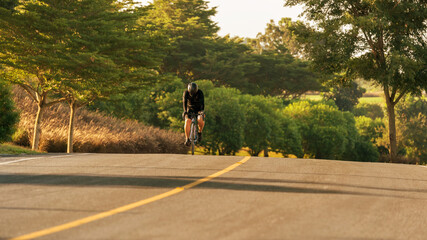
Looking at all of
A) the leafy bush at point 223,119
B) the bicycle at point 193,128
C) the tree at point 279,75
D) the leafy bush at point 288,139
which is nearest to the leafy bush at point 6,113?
the bicycle at point 193,128

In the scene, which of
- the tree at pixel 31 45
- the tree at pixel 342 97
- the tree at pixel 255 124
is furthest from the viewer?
the tree at pixel 342 97

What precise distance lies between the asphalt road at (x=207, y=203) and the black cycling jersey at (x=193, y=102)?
375 centimetres

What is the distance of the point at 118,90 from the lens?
2422 cm

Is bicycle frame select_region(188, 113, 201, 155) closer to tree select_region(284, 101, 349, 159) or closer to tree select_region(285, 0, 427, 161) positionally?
tree select_region(285, 0, 427, 161)

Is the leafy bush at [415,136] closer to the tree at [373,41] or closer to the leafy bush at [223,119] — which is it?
the leafy bush at [223,119]

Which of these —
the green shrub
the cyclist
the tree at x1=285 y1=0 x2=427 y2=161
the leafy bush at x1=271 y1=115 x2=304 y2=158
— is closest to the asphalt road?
the cyclist

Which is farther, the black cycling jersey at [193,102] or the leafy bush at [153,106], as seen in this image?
the leafy bush at [153,106]

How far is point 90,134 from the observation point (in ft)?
91.0

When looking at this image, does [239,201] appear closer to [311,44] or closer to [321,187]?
[321,187]

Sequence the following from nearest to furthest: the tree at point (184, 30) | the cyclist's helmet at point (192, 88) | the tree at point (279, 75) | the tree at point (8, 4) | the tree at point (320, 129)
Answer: the cyclist's helmet at point (192, 88), the tree at point (8, 4), the tree at point (184, 30), the tree at point (320, 129), the tree at point (279, 75)

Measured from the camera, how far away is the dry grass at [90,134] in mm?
25312

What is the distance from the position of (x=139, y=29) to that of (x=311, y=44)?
11853mm

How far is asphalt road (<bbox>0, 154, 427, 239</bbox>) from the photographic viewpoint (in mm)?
4902

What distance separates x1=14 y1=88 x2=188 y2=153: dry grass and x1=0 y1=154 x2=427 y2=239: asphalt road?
50.4 feet
